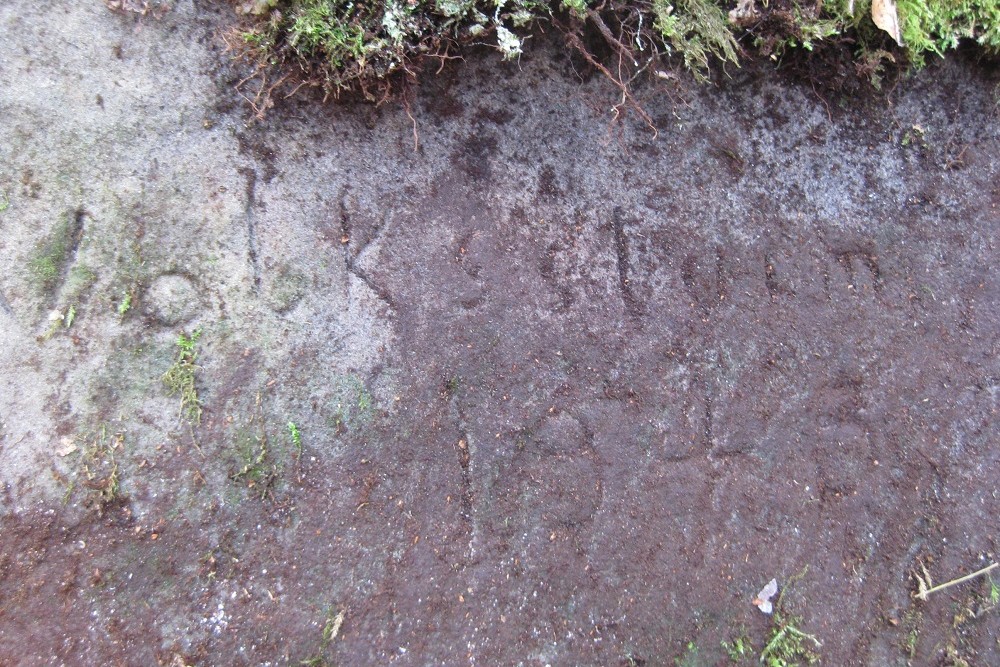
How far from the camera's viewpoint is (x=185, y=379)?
176 centimetres

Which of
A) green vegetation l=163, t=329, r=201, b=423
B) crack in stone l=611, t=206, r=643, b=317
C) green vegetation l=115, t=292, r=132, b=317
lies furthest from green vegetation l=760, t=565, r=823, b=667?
green vegetation l=115, t=292, r=132, b=317

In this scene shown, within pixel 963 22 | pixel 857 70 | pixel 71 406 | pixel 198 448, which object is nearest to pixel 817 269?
pixel 857 70

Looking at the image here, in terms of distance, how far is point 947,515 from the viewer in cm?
193

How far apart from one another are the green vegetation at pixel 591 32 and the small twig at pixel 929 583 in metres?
1.47

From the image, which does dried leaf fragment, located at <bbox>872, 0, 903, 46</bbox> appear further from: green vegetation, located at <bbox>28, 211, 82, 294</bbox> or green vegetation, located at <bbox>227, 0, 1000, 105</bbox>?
green vegetation, located at <bbox>28, 211, 82, 294</bbox>

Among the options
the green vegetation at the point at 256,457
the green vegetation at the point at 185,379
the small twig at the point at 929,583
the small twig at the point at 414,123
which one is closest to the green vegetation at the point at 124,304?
the green vegetation at the point at 185,379

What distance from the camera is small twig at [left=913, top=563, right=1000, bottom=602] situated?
1907 millimetres

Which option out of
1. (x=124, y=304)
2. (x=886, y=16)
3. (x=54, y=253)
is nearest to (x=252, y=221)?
(x=124, y=304)

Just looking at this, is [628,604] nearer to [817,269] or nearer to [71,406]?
[817,269]

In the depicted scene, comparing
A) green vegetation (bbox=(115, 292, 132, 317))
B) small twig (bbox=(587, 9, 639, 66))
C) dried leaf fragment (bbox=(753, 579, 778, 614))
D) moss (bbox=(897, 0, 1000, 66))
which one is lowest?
green vegetation (bbox=(115, 292, 132, 317))

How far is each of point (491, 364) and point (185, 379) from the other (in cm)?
84

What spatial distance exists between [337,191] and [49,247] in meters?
0.77

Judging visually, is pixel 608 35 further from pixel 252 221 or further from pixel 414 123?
pixel 252 221

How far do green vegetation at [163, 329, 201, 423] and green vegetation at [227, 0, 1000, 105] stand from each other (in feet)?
2.25
